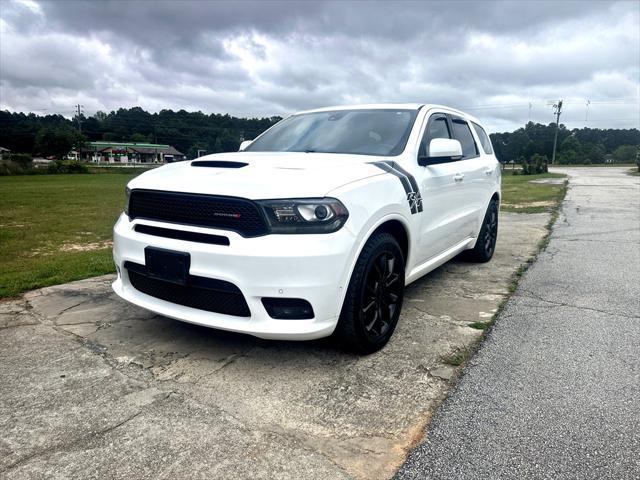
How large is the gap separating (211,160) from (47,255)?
4.11 metres

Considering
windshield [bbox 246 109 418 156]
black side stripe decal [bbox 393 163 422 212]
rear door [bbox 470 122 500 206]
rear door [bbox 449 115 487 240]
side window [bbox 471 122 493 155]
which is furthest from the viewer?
side window [bbox 471 122 493 155]

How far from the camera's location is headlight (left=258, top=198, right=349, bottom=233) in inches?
102

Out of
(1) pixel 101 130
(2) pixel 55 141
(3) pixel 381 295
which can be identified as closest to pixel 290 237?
(3) pixel 381 295

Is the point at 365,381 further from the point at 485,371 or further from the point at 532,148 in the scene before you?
the point at 532,148

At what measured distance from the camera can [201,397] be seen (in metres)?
2.54

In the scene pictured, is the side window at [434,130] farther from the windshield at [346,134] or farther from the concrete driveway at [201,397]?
the concrete driveway at [201,397]

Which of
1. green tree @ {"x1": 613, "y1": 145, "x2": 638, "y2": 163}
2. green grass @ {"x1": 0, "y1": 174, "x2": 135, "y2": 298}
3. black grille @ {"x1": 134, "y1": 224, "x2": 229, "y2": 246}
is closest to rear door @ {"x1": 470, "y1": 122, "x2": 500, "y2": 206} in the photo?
black grille @ {"x1": 134, "y1": 224, "x2": 229, "y2": 246}

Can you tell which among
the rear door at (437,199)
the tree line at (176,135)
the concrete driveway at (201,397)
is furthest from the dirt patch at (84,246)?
the tree line at (176,135)

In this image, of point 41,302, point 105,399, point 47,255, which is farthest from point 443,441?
point 47,255

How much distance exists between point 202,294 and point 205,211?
1.61 ft

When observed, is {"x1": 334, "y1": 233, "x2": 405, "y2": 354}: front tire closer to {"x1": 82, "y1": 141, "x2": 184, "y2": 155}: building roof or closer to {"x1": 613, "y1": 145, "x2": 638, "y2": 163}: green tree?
{"x1": 613, "y1": 145, "x2": 638, "y2": 163}: green tree

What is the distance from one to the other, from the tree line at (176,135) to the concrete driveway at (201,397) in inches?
1785

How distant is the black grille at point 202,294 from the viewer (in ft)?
8.79

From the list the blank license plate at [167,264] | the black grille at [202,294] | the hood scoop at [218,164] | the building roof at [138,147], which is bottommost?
the black grille at [202,294]
